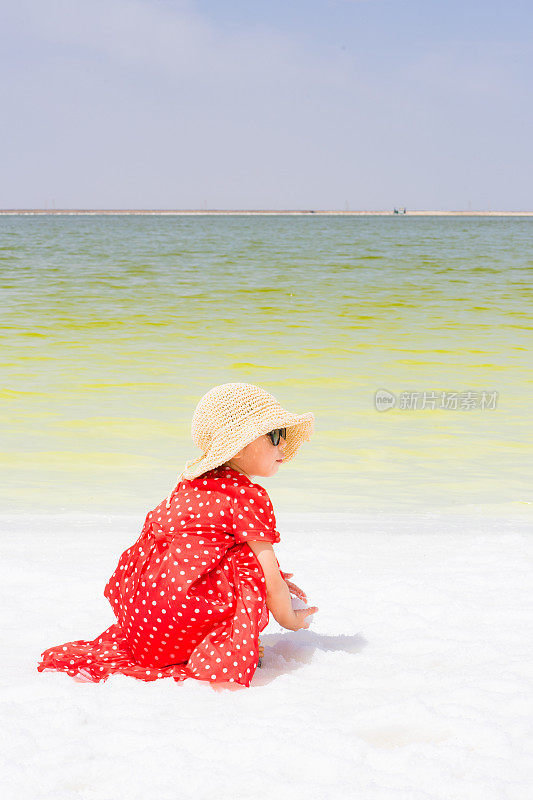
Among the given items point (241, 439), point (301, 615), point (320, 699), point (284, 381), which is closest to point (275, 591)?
point (301, 615)

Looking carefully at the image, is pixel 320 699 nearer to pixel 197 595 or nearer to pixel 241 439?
pixel 197 595

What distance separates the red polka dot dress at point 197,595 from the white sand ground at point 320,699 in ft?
0.22

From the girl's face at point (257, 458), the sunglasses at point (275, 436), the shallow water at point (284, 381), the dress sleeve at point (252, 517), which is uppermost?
the sunglasses at point (275, 436)

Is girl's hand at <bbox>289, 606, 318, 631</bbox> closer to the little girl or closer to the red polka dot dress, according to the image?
the little girl

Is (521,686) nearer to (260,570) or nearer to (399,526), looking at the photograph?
(260,570)

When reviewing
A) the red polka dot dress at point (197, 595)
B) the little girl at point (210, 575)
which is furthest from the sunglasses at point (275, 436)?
the red polka dot dress at point (197, 595)

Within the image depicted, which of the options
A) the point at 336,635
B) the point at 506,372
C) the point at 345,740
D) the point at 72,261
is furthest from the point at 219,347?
the point at 72,261

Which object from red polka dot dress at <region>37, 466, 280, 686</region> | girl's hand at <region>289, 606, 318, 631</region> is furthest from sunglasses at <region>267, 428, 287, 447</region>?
girl's hand at <region>289, 606, 318, 631</region>

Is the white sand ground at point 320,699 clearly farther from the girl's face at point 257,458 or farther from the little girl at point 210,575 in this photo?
the girl's face at point 257,458

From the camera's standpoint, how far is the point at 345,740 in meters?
2.10

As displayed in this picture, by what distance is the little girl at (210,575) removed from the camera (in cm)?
242

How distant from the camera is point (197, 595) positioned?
243 centimetres

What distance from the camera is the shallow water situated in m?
5.16

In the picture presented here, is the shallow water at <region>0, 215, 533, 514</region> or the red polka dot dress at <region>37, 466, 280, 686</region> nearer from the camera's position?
the red polka dot dress at <region>37, 466, 280, 686</region>
